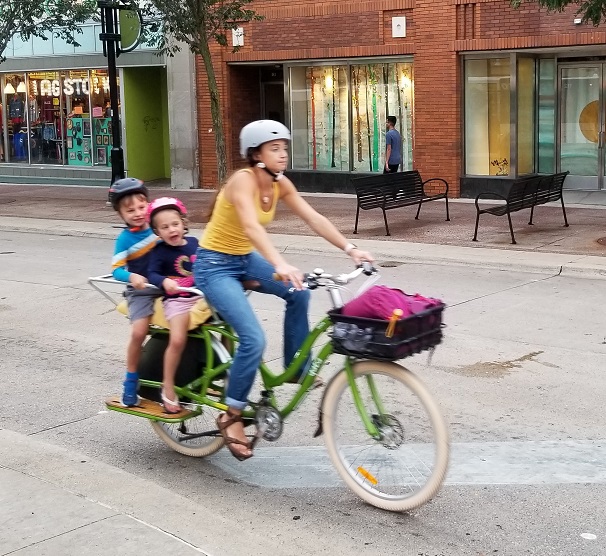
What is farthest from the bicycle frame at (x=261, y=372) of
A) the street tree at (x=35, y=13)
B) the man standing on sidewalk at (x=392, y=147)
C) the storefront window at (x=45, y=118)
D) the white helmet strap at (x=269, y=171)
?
the storefront window at (x=45, y=118)

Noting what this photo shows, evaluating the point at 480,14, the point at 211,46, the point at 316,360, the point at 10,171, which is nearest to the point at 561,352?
the point at 316,360

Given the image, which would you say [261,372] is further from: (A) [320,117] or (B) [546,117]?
(A) [320,117]

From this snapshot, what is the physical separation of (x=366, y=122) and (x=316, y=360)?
725 inches

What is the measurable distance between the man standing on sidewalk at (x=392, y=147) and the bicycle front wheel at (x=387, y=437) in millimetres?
15905

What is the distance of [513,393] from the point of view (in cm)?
720

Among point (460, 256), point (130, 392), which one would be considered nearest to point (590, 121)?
point (460, 256)

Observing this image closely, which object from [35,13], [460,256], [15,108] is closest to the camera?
[460,256]

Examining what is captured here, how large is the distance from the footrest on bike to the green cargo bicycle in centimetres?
24

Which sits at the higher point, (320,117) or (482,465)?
(320,117)

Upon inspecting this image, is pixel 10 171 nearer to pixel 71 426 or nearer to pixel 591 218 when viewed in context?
pixel 591 218

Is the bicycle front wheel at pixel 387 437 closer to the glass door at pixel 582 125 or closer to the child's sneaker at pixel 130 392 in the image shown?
the child's sneaker at pixel 130 392

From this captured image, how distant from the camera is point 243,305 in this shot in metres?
5.18

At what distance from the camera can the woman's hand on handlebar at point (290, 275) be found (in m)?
4.76

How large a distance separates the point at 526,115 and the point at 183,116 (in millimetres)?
8715
